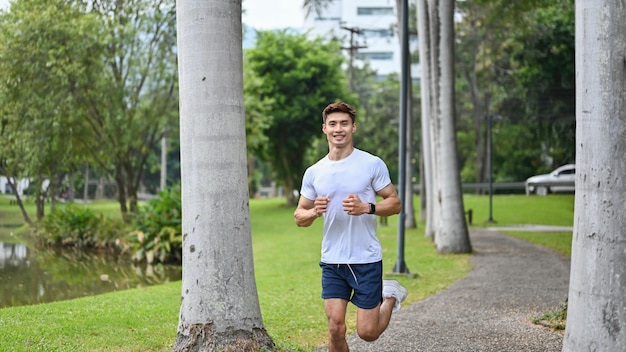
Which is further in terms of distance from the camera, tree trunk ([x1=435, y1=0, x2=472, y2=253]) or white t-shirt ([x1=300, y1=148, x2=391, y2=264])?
tree trunk ([x1=435, y1=0, x2=472, y2=253])

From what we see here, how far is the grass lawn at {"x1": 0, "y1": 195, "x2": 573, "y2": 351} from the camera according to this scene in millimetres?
7984

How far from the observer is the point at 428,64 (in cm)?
2128

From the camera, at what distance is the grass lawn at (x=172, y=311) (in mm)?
7984

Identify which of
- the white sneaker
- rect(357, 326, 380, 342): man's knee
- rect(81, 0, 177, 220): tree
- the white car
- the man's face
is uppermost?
rect(81, 0, 177, 220): tree

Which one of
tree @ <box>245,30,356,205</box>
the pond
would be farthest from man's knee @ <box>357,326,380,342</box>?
tree @ <box>245,30,356,205</box>

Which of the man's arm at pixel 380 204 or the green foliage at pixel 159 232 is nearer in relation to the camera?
the man's arm at pixel 380 204

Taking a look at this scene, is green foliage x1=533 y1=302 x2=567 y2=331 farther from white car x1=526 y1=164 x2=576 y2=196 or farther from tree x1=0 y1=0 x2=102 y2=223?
white car x1=526 y1=164 x2=576 y2=196

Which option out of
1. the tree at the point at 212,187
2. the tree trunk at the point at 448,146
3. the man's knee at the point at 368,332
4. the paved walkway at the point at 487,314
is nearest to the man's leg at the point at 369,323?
the man's knee at the point at 368,332

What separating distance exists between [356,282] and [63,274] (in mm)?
13999

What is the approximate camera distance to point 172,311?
416 inches

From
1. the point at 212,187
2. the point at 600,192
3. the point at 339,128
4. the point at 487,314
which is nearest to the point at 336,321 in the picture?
the point at 339,128

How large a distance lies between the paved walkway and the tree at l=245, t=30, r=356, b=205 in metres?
30.8

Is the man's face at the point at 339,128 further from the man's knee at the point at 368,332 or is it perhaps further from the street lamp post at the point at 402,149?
the street lamp post at the point at 402,149

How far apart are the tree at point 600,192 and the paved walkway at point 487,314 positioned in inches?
64.8
